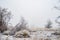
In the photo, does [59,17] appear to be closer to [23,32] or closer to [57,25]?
[57,25]

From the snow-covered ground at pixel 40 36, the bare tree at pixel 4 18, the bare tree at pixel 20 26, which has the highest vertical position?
the bare tree at pixel 4 18

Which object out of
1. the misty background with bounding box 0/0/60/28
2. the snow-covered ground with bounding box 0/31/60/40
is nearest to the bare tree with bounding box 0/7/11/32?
the misty background with bounding box 0/0/60/28

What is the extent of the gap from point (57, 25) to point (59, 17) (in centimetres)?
11

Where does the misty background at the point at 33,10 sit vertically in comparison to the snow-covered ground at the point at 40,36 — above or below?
above

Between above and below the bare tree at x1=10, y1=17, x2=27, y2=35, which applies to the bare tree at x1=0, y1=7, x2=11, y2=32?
above

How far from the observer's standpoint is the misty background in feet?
4.98

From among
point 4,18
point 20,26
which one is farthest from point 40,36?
point 4,18

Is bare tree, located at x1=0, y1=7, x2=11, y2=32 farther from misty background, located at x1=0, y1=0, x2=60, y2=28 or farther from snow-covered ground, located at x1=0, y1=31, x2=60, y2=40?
snow-covered ground, located at x1=0, y1=31, x2=60, y2=40

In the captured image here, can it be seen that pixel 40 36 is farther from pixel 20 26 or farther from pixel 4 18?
pixel 4 18

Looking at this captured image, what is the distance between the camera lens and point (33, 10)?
5.06 ft

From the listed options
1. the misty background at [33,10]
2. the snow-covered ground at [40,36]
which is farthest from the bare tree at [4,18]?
the snow-covered ground at [40,36]

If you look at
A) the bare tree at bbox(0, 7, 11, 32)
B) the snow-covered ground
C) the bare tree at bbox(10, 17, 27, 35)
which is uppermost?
the bare tree at bbox(0, 7, 11, 32)

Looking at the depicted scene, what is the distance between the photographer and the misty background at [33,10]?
1.52 metres

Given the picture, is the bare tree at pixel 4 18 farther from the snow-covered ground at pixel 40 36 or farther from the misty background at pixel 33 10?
the snow-covered ground at pixel 40 36
